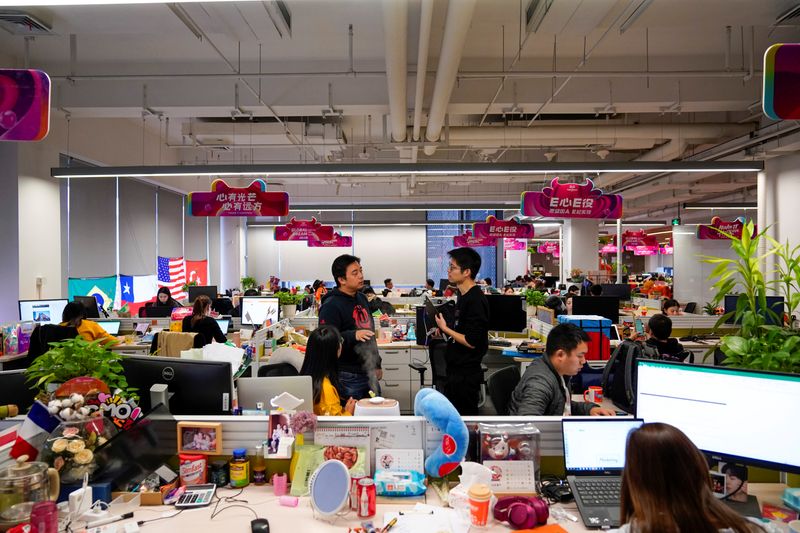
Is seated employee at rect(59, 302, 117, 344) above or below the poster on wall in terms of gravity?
below

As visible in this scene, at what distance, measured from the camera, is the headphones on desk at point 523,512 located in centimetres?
180

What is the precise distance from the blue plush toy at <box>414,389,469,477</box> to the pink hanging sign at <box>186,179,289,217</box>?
22.2 feet

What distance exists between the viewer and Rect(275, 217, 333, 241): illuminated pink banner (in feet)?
47.7

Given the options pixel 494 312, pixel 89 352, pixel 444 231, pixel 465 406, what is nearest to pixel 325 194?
pixel 444 231

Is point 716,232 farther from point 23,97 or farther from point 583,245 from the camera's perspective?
point 23,97

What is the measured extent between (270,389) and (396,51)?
3.71m

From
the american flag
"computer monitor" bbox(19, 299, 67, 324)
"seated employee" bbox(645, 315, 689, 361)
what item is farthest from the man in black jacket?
the american flag

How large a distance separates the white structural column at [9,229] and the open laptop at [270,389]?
6.31m

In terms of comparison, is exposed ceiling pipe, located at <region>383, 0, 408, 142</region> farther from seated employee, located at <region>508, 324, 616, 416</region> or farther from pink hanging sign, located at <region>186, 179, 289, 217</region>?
seated employee, located at <region>508, 324, 616, 416</region>

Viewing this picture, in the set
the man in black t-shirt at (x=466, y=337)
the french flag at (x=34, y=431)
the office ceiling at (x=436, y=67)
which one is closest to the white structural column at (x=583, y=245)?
the office ceiling at (x=436, y=67)

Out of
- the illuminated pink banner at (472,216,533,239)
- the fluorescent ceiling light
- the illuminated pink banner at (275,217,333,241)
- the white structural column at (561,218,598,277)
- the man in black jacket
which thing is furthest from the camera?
the white structural column at (561,218,598,277)

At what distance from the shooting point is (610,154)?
1272 centimetres

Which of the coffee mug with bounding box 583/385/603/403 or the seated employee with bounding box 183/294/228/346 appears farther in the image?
the seated employee with bounding box 183/294/228/346

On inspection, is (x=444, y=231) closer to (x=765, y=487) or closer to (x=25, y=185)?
(x=25, y=185)
